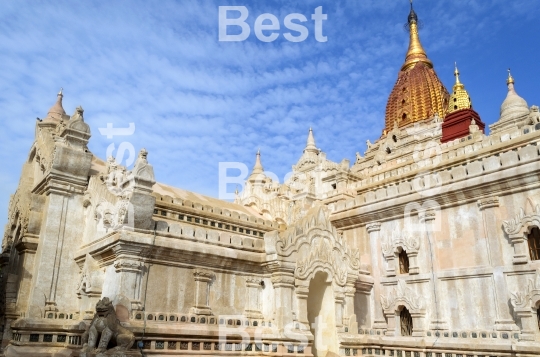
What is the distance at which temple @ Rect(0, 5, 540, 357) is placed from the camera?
15.2 m

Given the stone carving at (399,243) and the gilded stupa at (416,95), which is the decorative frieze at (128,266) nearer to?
the stone carving at (399,243)

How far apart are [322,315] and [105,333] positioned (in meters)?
9.33

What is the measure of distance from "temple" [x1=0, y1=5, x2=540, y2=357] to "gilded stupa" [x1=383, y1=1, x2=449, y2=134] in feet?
94.2

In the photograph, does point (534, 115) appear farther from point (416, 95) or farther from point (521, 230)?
point (416, 95)

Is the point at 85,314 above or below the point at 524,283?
below

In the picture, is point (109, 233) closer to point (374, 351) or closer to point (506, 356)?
point (374, 351)

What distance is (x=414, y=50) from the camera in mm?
62594

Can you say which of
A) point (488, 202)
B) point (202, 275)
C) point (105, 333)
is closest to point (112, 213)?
point (202, 275)

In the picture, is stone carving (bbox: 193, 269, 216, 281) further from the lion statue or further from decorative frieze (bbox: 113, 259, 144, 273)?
the lion statue

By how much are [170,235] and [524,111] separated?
25904mm

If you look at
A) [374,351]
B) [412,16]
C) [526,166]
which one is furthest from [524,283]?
[412,16]

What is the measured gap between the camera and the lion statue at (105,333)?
12602mm

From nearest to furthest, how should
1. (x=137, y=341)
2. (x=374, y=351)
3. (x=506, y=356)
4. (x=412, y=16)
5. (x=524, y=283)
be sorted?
(x=137, y=341)
(x=506, y=356)
(x=524, y=283)
(x=374, y=351)
(x=412, y=16)

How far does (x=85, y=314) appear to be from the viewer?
15750 millimetres
